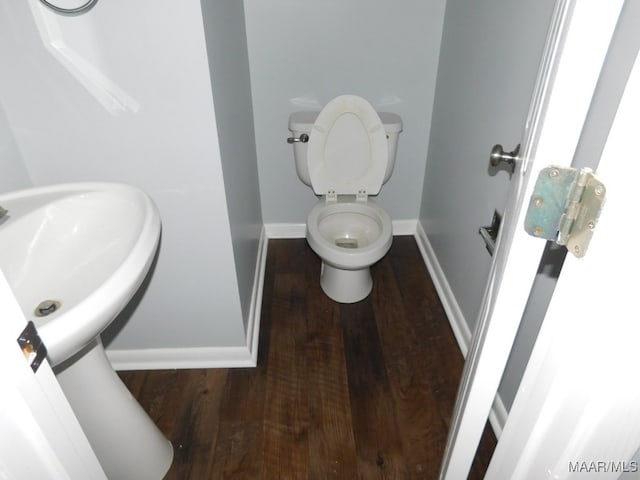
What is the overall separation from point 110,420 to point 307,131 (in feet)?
4.46

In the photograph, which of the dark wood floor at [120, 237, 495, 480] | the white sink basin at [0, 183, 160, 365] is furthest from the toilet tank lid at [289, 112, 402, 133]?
the white sink basin at [0, 183, 160, 365]

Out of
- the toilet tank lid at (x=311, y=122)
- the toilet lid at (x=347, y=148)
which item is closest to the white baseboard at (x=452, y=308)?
the toilet lid at (x=347, y=148)

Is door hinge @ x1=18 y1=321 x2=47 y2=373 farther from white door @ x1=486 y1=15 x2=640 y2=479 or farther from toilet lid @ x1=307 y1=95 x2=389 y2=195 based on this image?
toilet lid @ x1=307 y1=95 x2=389 y2=195

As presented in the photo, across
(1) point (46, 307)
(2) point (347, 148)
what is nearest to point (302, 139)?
(2) point (347, 148)

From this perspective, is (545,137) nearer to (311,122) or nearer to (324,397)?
(324,397)

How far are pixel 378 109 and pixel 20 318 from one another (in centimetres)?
183

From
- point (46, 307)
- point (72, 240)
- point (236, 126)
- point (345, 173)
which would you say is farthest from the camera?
point (345, 173)

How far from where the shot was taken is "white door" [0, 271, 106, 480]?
0.46m

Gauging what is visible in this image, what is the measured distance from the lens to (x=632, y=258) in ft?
1.39

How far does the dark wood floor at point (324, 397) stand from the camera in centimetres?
135

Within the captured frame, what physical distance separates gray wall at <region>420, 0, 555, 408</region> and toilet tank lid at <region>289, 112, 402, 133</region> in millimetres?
217

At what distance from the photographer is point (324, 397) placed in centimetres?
155

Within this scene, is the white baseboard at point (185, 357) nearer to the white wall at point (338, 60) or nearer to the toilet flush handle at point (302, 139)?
the toilet flush handle at point (302, 139)

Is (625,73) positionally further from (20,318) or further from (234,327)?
(234,327)
